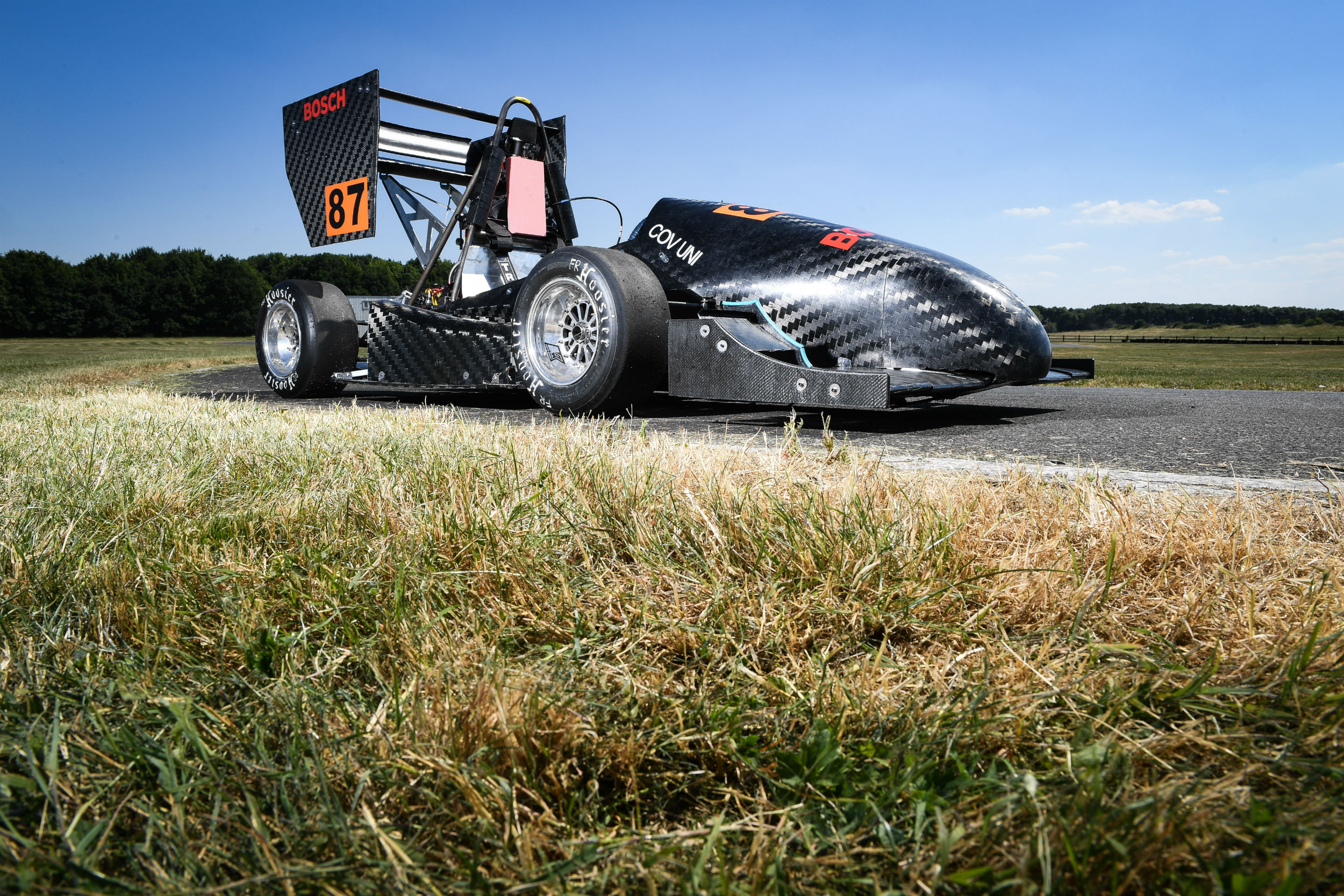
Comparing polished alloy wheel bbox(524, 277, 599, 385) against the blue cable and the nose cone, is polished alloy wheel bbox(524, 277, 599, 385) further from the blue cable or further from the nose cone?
the nose cone

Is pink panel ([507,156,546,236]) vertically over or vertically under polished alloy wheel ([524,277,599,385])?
over

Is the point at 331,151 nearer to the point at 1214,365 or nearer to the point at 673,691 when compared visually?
the point at 673,691

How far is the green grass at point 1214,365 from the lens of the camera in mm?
9797

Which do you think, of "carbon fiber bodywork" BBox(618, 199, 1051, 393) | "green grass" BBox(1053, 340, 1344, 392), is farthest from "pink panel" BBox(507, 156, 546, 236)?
"green grass" BBox(1053, 340, 1344, 392)

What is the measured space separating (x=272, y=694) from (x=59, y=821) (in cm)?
26


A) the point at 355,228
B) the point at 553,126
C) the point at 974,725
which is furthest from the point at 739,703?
the point at 553,126

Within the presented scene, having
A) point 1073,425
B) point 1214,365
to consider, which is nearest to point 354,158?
point 1073,425

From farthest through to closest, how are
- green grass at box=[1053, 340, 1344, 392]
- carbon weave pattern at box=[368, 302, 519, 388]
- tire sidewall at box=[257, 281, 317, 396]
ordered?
green grass at box=[1053, 340, 1344, 392]
tire sidewall at box=[257, 281, 317, 396]
carbon weave pattern at box=[368, 302, 519, 388]

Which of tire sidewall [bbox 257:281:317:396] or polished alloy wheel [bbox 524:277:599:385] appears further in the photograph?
tire sidewall [bbox 257:281:317:396]

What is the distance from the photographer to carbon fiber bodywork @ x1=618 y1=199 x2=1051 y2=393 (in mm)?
3713

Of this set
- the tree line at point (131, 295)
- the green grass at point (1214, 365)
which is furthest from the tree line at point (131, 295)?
the green grass at point (1214, 365)

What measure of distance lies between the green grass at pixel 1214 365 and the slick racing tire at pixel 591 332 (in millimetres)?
5601

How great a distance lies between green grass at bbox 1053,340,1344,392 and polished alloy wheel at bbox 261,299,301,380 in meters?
7.18

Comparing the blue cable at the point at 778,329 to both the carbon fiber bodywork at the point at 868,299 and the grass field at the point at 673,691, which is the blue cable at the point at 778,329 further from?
the grass field at the point at 673,691
